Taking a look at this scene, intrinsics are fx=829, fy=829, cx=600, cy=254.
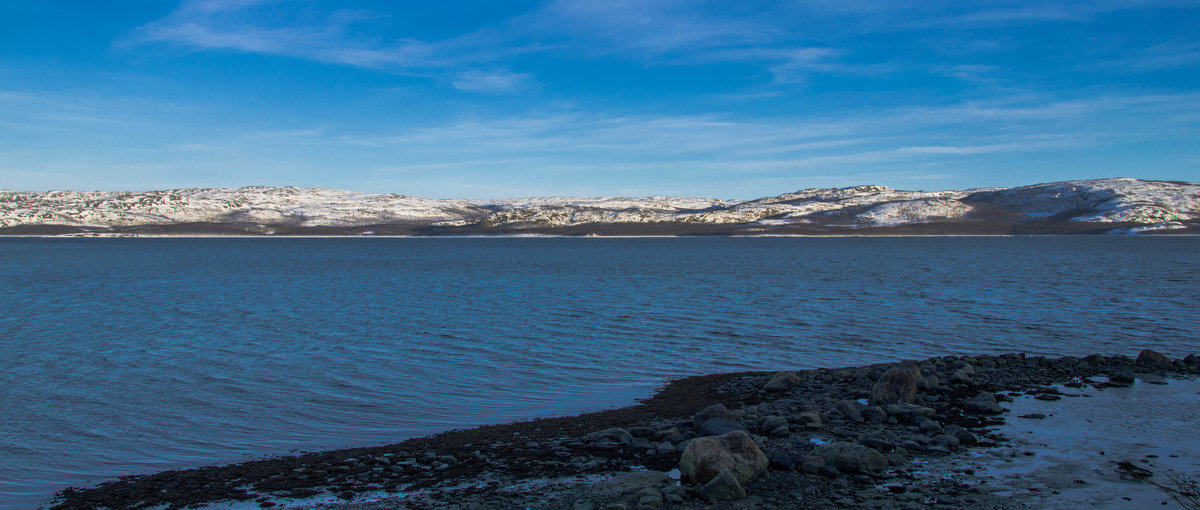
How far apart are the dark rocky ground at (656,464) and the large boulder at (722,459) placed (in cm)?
2

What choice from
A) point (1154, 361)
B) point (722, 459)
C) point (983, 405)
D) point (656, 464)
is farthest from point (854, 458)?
point (1154, 361)

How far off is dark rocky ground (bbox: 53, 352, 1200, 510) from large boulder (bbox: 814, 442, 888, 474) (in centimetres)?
2

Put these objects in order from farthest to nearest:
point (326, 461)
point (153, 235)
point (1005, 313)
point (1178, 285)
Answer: point (153, 235)
point (1178, 285)
point (1005, 313)
point (326, 461)

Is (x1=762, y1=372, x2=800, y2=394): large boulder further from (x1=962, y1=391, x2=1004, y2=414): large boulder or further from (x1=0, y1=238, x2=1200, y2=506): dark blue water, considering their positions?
(x1=962, y1=391, x2=1004, y2=414): large boulder

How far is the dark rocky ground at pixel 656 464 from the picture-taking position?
884 centimetres

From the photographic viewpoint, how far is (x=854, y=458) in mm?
9781

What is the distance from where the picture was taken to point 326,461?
35.2ft

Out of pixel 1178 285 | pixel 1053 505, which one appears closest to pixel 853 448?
pixel 1053 505

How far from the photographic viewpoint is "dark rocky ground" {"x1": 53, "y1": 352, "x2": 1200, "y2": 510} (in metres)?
8.84

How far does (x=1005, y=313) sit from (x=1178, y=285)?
62.2ft

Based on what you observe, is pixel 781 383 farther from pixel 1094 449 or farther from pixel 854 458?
pixel 854 458

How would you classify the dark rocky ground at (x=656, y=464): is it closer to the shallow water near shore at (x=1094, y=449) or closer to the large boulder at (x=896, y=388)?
the large boulder at (x=896, y=388)

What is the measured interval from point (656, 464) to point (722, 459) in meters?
1.23

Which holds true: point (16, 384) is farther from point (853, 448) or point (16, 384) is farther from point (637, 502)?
point (853, 448)
